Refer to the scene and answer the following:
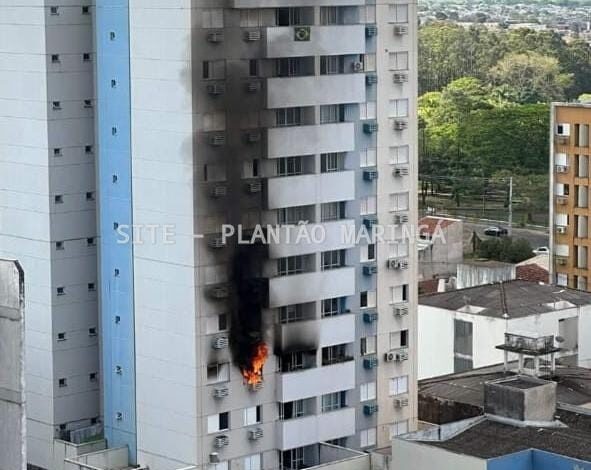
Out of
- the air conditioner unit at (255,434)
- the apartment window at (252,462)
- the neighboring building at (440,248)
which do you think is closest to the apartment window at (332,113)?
the air conditioner unit at (255,434)

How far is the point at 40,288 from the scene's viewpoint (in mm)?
28078

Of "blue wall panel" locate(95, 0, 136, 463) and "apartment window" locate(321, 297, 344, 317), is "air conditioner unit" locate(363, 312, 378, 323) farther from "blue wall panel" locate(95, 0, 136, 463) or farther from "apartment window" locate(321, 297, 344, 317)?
"blue wall panel" locate(95, 0, 136, 463)

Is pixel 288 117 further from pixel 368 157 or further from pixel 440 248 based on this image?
pixel 440 248

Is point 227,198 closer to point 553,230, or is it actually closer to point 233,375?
point 233,375

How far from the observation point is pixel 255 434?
2747 centimetres

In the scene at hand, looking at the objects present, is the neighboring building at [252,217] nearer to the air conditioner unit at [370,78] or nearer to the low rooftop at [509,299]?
the air conditioner unit at [370,78]

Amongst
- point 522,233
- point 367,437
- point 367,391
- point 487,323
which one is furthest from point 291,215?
point 522,233

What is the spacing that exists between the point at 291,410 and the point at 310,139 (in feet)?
11.8

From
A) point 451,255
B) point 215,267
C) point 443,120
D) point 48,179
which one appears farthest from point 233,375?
point 443,120

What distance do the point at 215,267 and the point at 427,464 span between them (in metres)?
3.64

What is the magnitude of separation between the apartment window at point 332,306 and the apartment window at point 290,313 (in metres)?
0.37

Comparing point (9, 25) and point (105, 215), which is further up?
point (9, 25)

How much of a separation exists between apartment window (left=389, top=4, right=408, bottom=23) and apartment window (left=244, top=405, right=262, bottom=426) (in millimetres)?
5462

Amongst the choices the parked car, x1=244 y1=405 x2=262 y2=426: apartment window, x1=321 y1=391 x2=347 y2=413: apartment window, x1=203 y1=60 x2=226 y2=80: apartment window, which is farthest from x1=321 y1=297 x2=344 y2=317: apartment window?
the parked car
